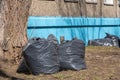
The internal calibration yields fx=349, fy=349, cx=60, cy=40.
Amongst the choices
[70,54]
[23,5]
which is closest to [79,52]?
[70,54]

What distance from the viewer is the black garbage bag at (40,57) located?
7.21 metres

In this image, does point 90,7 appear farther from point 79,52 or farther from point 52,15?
point 79,52

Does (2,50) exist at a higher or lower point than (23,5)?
lower

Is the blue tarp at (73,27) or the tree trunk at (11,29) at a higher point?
the tree trunk at (11,29)

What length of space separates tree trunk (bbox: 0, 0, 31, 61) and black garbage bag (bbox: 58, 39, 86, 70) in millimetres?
1234

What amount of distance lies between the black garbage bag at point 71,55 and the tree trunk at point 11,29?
1.23m

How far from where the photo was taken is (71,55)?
776cm

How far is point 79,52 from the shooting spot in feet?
25.9

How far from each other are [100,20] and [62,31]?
126 inches

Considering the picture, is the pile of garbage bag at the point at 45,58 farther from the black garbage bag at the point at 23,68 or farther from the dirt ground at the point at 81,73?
the dirt ground at the point at 81,73

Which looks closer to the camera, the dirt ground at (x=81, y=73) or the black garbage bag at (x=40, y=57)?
the dirt ground at (x=81, y=73)

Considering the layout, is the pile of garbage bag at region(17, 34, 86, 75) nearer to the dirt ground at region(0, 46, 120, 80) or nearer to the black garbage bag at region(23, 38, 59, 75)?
the black garbage bag at region(23, 38, 59, 75)

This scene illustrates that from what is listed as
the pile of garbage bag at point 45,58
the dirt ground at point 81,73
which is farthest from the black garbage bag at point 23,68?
the dirt ground at point 81,73

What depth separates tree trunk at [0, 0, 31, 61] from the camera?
834 cm
